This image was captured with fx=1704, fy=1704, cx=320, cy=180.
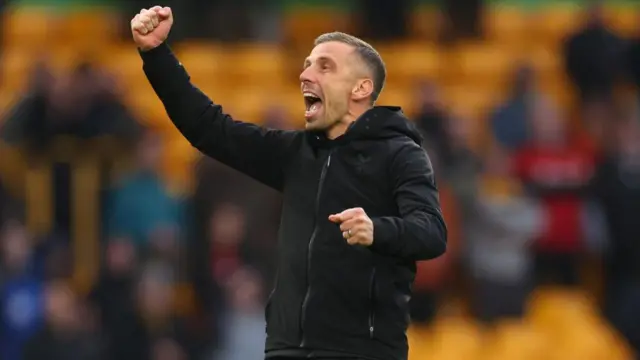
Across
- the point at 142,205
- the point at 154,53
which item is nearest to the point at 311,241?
the point at 154,53

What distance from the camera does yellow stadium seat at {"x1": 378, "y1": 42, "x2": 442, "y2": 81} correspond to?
1458 cm

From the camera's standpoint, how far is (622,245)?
1280cm

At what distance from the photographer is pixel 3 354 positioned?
11844mm

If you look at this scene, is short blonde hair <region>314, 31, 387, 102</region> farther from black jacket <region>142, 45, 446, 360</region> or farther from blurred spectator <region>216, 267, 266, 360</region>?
blurred spectator <region>216, 267, 266, 360</region>

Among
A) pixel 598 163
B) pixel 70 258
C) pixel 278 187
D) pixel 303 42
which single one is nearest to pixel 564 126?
pixel 598 163

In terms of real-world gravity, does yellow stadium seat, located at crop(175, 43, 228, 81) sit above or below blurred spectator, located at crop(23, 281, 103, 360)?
above

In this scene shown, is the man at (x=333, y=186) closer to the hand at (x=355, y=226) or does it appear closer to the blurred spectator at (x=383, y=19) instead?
the hand at (x=355, y=226)

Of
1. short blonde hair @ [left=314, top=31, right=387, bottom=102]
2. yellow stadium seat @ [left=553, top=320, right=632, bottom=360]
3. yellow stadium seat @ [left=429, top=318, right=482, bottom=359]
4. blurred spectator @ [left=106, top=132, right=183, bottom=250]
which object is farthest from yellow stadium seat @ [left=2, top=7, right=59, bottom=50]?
short blonde hair @ [left=314, top=31, right=387, bottom=102]

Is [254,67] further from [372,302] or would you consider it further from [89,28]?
[372,302]

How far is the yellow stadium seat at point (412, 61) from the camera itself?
47.8 ft

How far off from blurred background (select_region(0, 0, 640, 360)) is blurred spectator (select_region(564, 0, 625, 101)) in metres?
0.02

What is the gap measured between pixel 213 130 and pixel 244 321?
17.5 ft

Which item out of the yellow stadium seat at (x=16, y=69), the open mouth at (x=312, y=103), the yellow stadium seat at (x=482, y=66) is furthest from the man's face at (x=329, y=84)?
the yellow stadium seat at (x=482, y=66)

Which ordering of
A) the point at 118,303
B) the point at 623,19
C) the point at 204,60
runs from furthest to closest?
the point at 623,19
the point at 204,60
the point at 118,303
